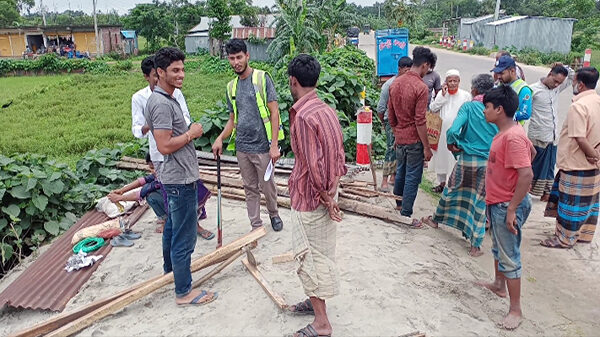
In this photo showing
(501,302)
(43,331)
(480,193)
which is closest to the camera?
(43,331)

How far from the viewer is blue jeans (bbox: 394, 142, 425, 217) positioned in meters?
5.36

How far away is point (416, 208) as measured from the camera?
21.0 ft

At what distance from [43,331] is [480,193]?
428 cm

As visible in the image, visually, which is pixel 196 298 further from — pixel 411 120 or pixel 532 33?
pixel 532 33

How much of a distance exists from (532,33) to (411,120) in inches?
1120

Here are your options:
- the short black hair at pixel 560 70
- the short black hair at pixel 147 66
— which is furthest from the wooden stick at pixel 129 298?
the short black hair at pixel 560 70

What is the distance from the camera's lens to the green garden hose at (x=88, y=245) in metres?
4.98

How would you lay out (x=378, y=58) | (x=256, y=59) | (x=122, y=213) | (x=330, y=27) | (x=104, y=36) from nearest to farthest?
(x=122, y=213) → (x=378, y=58) → (x=330, y=27) → (x=256, y=59) → (x=104, y=36)

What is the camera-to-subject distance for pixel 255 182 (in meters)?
5.04

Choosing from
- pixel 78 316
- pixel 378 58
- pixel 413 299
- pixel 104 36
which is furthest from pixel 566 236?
pixel 104 36

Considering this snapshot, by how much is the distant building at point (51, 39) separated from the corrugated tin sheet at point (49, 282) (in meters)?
40.1

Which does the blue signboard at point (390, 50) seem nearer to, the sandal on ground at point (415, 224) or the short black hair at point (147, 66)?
the sandal on ground at point (415, 224)

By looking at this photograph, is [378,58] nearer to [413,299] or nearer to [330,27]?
[330,27]

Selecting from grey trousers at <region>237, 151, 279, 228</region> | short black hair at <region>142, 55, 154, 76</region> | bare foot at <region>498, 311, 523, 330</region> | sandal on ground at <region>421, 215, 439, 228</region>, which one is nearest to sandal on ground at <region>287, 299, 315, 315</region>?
bare foot at <region>498, 311, 523, 330</region>
